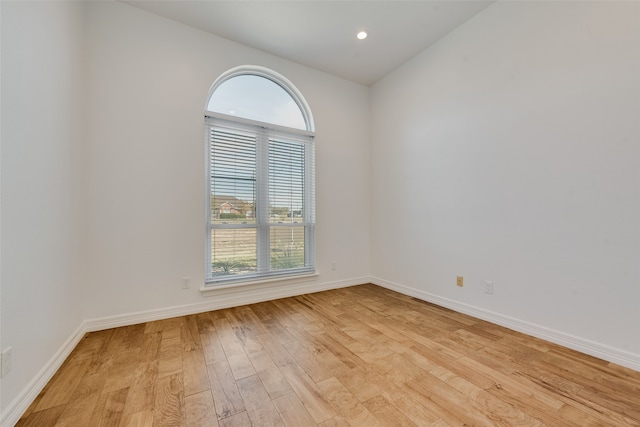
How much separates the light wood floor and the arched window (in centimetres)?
87

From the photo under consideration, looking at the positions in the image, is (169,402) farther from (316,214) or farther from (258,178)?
(316,214)

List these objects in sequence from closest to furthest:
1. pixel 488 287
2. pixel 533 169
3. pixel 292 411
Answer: pixel 292 411 < pixel 533 169 < pixel 488 287

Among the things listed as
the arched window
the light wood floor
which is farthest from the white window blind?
the light wood floor

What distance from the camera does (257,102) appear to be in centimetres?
321

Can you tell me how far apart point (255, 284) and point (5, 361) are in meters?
1.97

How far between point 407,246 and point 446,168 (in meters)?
1.09

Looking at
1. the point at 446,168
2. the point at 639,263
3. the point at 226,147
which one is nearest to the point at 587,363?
the point at 639,263

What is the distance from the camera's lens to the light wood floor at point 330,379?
130 cm

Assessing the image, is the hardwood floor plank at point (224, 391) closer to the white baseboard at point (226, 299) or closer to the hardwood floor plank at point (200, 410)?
the hardwood floor plank at point (200, 410)

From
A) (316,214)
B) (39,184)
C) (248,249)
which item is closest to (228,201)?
(248,249)

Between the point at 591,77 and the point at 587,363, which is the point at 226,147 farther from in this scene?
the point at 587,363

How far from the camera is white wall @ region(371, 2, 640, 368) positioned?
1764 mm

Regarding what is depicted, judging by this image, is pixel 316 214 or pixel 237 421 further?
pixel 316 214

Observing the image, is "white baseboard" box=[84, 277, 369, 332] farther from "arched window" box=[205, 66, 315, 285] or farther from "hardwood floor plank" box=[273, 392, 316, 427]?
"hardwood floor plank" box=[273, 392, 316, 427]
